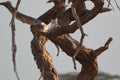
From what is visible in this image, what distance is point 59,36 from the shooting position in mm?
1951

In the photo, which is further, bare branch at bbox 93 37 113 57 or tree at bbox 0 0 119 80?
bare branch at bbox 93 37 113 57

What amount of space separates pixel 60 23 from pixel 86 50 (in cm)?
18

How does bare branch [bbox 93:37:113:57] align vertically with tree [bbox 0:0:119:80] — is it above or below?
below

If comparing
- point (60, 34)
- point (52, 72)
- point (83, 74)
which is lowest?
point (83, 74)

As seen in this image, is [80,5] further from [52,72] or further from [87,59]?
[52,72]

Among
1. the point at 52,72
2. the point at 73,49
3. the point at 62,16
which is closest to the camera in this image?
the point at 52,72

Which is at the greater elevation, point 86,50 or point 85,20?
point 85,20

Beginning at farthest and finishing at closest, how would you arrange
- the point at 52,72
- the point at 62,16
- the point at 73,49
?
the point at 62,16
the point at 73,49
the point at 52,72

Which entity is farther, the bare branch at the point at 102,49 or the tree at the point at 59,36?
the bare branch at the point at 102,49

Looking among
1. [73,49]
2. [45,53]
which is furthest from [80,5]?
[45,53]

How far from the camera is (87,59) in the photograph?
81.3 inches

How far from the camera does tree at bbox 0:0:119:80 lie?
1826 millimetres

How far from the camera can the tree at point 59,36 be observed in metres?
1.83

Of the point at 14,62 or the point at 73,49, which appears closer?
the point at 14,62
